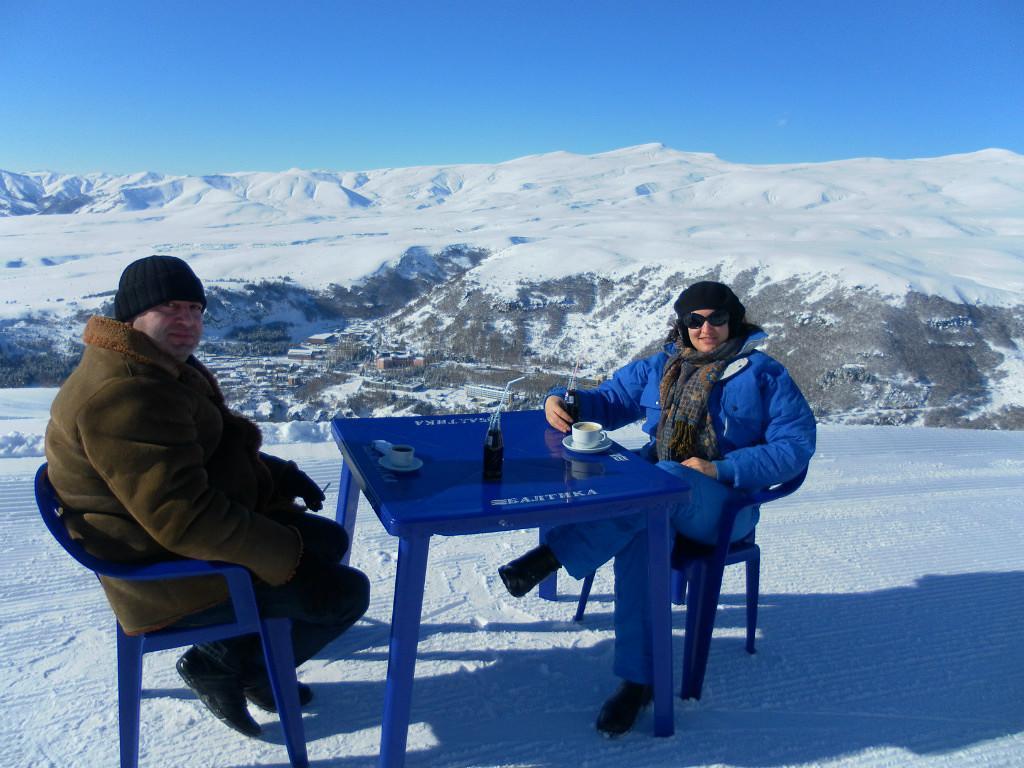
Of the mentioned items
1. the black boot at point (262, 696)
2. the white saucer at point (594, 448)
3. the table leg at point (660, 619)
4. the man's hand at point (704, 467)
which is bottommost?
the black boot at point (262, 696)

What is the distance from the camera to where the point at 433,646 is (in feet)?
6.82

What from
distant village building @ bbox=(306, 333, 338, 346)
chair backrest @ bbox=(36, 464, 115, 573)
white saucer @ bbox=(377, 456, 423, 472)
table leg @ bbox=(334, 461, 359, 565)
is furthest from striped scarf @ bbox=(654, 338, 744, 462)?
distant village building @ bbox=(306, 333, 338, 346)

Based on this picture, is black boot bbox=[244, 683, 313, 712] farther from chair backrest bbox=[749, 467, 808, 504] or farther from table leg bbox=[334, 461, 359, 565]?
chair backrest bbox=[749, 467, 808, 504]

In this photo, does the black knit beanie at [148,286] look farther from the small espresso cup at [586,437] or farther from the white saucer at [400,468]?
the small espresso cup at [586,437]

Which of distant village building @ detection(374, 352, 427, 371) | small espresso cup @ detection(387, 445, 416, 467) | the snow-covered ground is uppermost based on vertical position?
small espresso cup @ detection(387, 445, 416, 467)

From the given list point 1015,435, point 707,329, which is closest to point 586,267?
point 1015,435

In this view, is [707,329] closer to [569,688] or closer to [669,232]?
[569,688]

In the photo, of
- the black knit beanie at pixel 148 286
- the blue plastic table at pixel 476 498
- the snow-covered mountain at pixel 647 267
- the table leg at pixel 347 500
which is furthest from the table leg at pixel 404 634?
the snow-covered mountain at pixel 647 267

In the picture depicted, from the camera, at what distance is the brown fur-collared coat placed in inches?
47.8

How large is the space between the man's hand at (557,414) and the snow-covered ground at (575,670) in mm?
705

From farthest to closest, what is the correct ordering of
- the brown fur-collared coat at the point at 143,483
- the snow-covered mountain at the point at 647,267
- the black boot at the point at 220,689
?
the snow-covered mountain at the point at 647,267 < the black boot at the point at 220,689 < the brown fur-collared coat at the point at 143,483

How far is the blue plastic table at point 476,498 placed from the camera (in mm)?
1375

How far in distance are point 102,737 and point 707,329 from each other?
204 centimetres

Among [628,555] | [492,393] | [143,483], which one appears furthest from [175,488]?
[628,555]
